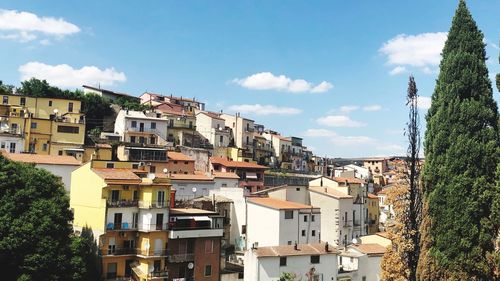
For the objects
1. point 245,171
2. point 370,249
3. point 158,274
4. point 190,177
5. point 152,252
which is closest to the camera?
point 158,274

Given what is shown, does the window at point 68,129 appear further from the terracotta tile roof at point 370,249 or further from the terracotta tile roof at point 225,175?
the terracotta tile roof at point 370,249

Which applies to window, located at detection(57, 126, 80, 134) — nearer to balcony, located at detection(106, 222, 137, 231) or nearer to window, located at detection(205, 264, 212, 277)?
balcony, located at detection(106, 222, 137, 231)

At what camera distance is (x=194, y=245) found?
4150 centimetres

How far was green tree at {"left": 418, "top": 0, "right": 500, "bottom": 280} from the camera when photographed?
1035 inches

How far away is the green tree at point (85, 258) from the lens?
3491 cm

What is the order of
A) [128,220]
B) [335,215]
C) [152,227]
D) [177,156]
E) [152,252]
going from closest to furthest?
[152,252] → [152,227] → [128,220] → [335,215] → [177,156]

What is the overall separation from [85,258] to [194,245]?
9.02m

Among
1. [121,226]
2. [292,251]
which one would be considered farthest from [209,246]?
[121,226]

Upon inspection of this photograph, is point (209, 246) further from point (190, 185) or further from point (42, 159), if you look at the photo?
point (42, 159)

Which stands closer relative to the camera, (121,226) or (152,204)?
(121,226)

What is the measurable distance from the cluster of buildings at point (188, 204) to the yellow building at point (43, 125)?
0.12m

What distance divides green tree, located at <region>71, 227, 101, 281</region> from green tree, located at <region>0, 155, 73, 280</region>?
495 millimetres

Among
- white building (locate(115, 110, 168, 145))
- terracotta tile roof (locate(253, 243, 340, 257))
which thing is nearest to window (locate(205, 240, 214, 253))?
terracotta tile roof (locate(253, 243, 340, 257))

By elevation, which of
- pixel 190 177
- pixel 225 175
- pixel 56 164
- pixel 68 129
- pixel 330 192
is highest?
pixel 68 129
